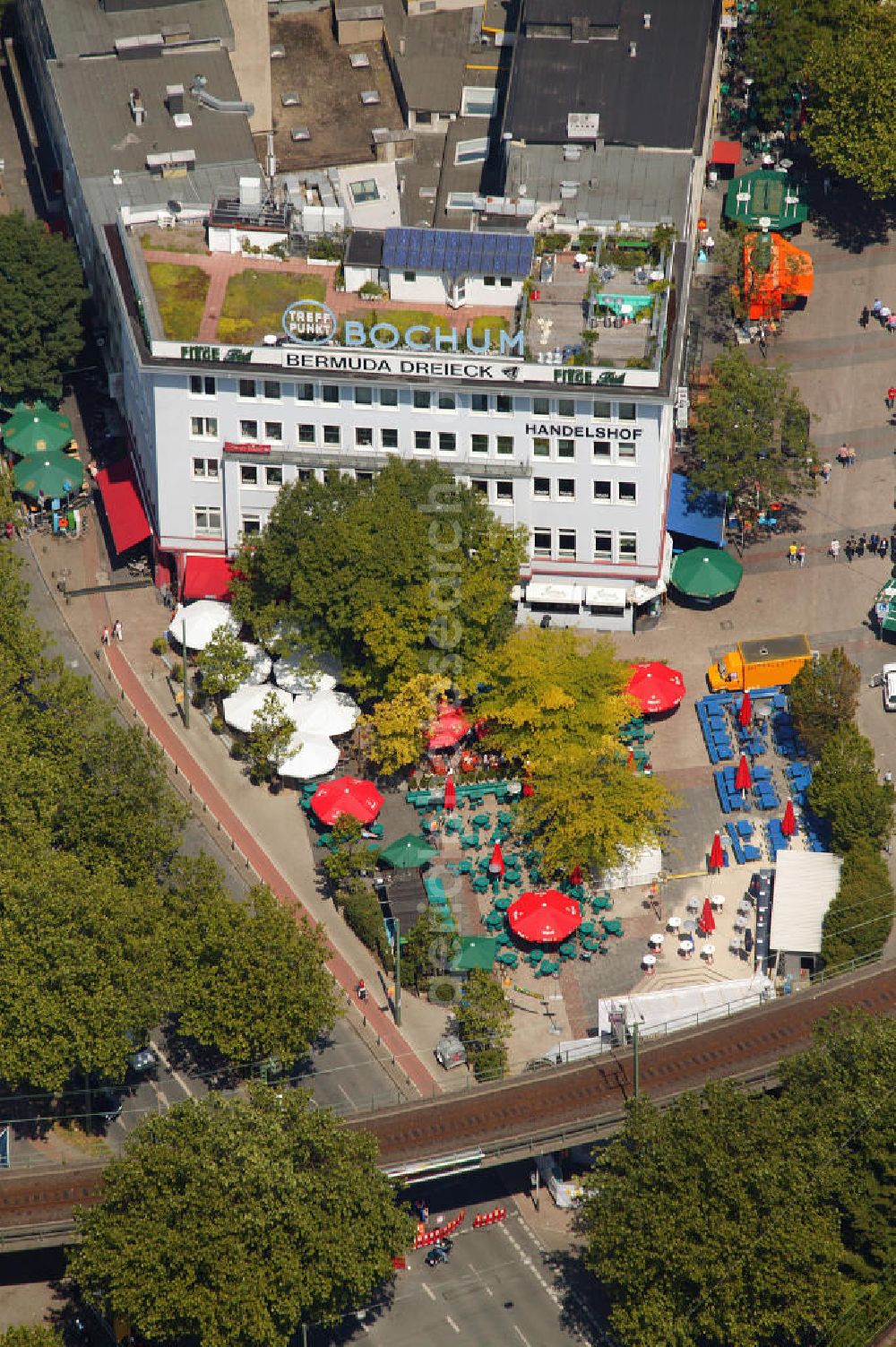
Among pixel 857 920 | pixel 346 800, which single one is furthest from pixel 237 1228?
pixel 857 920

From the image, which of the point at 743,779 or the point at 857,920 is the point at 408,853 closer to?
the point at 743,779

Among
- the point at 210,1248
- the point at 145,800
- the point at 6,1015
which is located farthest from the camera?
the point at 145,800

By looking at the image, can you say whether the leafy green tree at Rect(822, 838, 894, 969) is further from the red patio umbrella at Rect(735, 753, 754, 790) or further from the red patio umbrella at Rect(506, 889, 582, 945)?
the red patio umbrella at Rect(506, 889, 582, 945)

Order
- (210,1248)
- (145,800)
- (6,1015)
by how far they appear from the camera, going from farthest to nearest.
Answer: (145,800), (6,1015), (210,1248)

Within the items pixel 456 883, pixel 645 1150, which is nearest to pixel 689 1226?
pixel 645 1150

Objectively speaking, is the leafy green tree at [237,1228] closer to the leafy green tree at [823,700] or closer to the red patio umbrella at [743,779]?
the red patio umbrella at [743,779]

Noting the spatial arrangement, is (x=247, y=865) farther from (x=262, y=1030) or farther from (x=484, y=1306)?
(x=484, y=1306)
